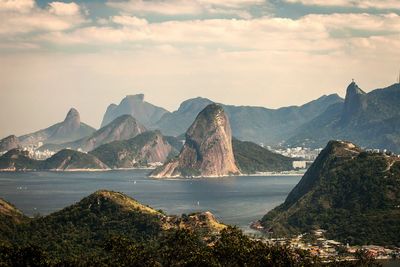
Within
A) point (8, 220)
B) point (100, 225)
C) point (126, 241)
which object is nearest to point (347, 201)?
point (100, 225)

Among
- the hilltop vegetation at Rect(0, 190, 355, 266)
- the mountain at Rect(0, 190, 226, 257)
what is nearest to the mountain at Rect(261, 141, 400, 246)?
the mountain at Rect(0, 190, 226, 257)

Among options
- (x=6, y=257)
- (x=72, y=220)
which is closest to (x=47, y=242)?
(x=72, y=220)

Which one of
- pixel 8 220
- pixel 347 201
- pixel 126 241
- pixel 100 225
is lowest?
pixel 100 225

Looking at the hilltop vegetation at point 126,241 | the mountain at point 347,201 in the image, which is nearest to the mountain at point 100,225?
the hilltop vegetation at point 126,241

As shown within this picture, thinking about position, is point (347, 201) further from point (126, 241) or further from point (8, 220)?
point (126, 241)

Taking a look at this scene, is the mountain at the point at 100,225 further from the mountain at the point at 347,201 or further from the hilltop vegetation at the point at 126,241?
the mountain at the point at 347,201

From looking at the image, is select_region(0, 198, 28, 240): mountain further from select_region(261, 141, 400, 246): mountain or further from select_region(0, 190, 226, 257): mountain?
select_region(261, 141, 400, 246): mountain

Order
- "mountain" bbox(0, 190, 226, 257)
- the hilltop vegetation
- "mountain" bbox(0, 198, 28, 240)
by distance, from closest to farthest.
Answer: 1. the hilltop vegetation
2. "mountain" bbox(0, 190, 226, 257)
3. "mountain" bbox(0, 198, 28, 240)

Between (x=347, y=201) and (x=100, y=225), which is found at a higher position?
(x=347, y=201)
